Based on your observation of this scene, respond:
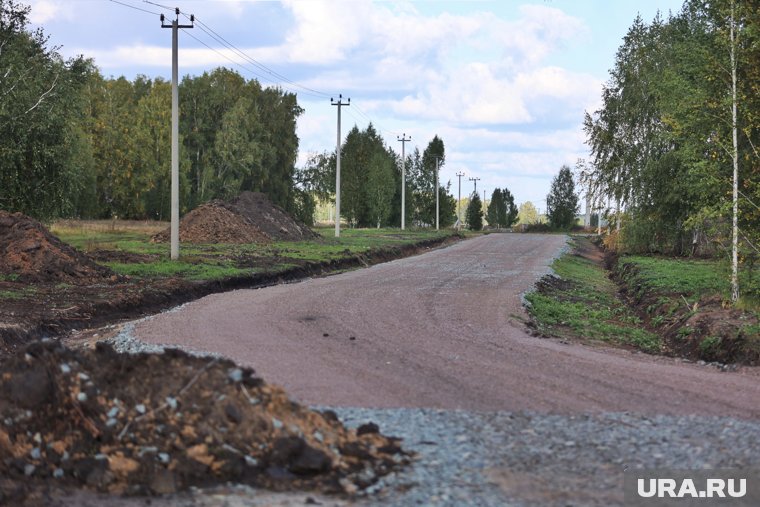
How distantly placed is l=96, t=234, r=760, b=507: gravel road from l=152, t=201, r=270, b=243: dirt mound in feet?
82.0

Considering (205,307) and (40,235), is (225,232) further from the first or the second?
(205,307)

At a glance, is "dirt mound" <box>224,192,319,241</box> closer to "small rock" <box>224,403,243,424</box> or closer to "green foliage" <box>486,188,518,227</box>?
"small rock" <box>224,403,243,424</box>

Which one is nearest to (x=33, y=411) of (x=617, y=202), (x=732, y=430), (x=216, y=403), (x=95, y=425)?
(x=95, y=425)

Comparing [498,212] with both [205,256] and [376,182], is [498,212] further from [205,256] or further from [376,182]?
[205,256]

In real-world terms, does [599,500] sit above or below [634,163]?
→ below

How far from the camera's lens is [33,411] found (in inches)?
283

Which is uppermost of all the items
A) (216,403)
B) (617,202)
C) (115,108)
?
(115,108)

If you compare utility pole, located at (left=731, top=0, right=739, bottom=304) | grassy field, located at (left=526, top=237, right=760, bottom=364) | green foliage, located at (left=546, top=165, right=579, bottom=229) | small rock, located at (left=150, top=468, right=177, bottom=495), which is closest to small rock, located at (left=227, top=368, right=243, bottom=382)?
small rock, located at (left=150, top=468, right=177, bottom=495)

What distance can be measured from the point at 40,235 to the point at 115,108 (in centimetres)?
5111

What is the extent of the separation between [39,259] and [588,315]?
13.9 metres

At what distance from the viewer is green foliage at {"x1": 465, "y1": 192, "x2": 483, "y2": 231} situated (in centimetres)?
11656

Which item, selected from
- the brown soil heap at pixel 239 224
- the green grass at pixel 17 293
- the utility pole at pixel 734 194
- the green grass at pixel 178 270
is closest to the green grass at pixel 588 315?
the utility pole at pixel 734 194

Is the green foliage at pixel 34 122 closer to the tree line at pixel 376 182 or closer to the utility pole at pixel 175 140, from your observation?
the utility pole at pixel 175 140

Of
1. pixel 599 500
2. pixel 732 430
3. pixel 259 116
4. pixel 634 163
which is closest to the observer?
pixel 599 500
